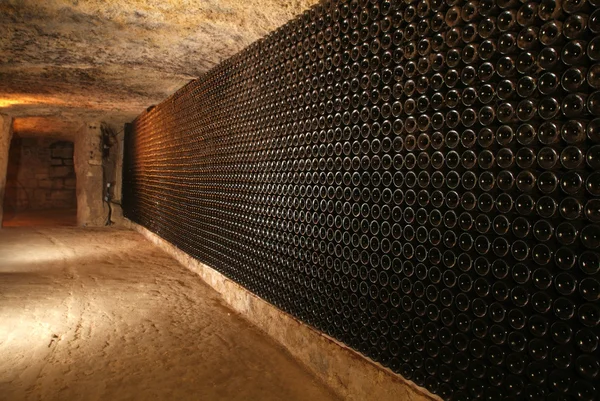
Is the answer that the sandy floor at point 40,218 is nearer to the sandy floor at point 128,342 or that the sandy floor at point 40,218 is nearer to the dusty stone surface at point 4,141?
the dusty stone surface at point 4,141

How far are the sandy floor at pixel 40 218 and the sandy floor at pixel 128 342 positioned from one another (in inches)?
278

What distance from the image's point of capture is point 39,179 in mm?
15156

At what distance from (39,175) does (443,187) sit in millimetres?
16978

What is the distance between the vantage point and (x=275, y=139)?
357 centimetres

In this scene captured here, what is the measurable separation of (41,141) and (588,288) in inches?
674

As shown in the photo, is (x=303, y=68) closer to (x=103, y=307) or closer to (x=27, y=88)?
(x=103, y=307)

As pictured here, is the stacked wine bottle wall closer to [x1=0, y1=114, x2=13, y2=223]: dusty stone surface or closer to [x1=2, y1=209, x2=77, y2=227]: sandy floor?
[x1=0, y1=114, x2=13, y2=223]: dusty stone surface

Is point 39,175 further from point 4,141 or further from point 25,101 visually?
point 25,101

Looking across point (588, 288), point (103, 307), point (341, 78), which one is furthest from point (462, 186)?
point (103, 307)

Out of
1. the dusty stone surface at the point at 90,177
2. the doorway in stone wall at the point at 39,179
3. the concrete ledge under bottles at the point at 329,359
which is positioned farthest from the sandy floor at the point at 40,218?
the concrete ledge under bottles at the point at 329,359

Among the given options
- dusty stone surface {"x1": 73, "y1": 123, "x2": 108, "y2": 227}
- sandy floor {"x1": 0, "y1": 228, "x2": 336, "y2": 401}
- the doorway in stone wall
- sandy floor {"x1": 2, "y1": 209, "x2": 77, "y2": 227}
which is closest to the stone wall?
the doorway in stone wall

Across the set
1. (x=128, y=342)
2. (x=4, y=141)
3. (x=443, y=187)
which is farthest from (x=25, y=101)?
(x=443, y=187)

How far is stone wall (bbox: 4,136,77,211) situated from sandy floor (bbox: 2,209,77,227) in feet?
1.92

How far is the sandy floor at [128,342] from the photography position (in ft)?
9.00
